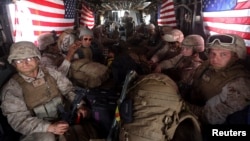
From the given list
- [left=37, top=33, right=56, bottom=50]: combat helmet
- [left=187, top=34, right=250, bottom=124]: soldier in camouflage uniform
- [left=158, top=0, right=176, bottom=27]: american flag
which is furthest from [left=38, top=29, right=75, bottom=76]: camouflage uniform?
[left=158, top=0, right=176, bottom=27]: american flag

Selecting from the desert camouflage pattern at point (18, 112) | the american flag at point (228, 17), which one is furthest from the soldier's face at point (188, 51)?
the desert camouflage pattern at point (18, 112)

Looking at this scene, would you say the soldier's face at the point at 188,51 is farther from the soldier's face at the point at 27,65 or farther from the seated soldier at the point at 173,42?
the soldier's face at the point at 27,65

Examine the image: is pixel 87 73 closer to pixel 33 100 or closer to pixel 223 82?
pixel 33 100

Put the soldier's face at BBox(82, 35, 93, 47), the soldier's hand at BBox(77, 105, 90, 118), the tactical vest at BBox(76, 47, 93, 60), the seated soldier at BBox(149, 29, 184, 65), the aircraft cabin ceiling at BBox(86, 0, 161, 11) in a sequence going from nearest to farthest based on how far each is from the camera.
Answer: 1. the soldier's hand at BBox(77, 105, 90, 118)
2. the tactical vest at BBox(76, 47, 93, 60)
3. the soldier's face at BBox(82, 35, 93, 47)
4. the seated soldier at BBox(149, 29, 184, 65)
5. the aircraft cabin ceiling at BBox(86, 0, 161, 11)

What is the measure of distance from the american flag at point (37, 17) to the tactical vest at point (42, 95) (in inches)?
59.4

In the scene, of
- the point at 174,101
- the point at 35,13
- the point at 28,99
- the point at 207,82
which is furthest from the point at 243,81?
the point at 35,13

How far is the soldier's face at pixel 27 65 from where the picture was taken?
7.22ft

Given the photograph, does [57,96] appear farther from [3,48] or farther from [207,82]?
[207,82]

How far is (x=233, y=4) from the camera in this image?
3.53 m

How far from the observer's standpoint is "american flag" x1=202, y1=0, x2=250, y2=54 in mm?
3125

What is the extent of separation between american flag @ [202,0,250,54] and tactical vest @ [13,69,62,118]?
8.32ft

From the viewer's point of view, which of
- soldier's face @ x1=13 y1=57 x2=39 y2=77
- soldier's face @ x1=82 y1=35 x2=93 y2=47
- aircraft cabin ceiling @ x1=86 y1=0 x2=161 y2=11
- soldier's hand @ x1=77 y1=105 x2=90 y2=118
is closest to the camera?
soldier's face @ x1=13 y1=57 x2=39 y2=77

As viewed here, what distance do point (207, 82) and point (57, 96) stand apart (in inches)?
65.6

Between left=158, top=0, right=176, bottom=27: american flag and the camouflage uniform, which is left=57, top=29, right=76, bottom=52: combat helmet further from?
left=158, top=0, right=176, bottom=27: american flag
